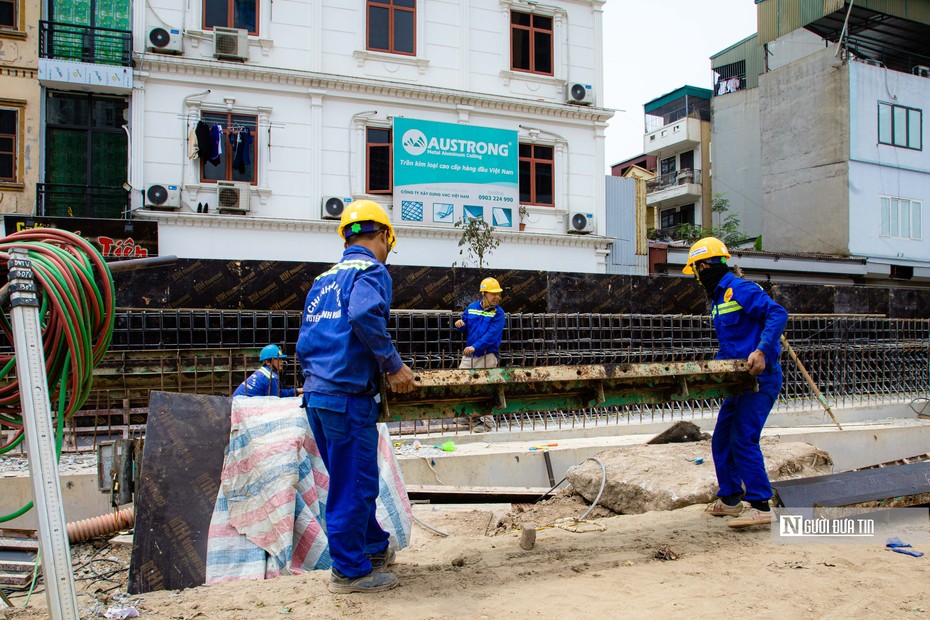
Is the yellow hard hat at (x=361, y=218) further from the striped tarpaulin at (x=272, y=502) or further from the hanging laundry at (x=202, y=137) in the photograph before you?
the hanging laundry at (x=202, y=137)

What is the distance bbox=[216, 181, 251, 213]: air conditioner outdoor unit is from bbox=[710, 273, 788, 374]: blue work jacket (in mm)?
13004

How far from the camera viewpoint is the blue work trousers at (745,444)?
521 cm

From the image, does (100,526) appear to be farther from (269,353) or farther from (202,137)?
(202,137)

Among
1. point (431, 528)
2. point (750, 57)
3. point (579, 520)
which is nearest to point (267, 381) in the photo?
point (431, 528)

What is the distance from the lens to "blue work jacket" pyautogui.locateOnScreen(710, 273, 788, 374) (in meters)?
5.20

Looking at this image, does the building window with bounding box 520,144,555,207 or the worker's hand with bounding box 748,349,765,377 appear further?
the building window with bounding box 520,144,555,207

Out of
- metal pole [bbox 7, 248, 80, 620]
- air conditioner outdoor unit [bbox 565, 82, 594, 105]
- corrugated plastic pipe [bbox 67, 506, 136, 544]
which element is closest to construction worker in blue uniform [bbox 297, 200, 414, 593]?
metal pole [bbox 7, 248, 80, 620]

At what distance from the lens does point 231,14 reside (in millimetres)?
16844

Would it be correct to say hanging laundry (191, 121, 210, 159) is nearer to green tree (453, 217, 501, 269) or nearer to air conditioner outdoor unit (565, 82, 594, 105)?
green tree (453, 217, 501, 269)

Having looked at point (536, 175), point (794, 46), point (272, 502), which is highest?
point (794, 46)

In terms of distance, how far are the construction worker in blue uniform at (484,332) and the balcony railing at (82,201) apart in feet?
33.2

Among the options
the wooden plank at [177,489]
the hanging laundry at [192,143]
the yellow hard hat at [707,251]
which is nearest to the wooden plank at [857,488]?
A: the yellow hard hat at [707,251]

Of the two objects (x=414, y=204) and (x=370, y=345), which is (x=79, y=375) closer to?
(x=370, y=345)

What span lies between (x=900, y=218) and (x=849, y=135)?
12.9 ft
